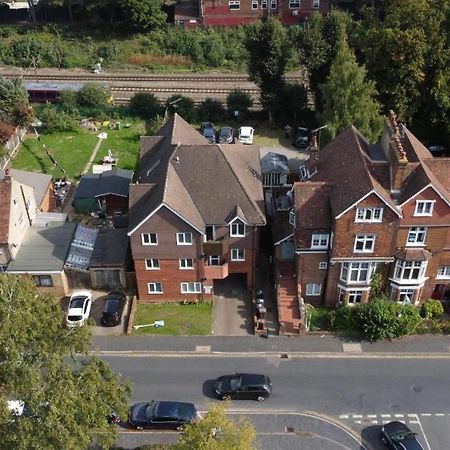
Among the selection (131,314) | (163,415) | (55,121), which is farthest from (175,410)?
(55,121)

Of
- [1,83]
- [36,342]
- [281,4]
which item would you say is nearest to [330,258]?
[36,342]

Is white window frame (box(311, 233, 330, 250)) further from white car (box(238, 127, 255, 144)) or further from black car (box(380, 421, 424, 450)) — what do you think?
white car (box(238, 127, 255, 144))

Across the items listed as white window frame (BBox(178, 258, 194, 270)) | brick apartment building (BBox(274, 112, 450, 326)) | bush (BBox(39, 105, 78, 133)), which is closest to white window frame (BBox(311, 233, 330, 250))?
brick apartment building (BBox(274, 112, 450, 326))

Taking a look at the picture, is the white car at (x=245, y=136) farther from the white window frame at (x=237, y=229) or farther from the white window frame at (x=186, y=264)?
the white window frame at (x=186, y=264)

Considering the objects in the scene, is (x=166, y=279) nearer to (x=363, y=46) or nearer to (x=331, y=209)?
(x=331, y=209)

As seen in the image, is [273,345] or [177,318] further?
[177,318]

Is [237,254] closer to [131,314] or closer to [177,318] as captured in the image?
[177,318]
